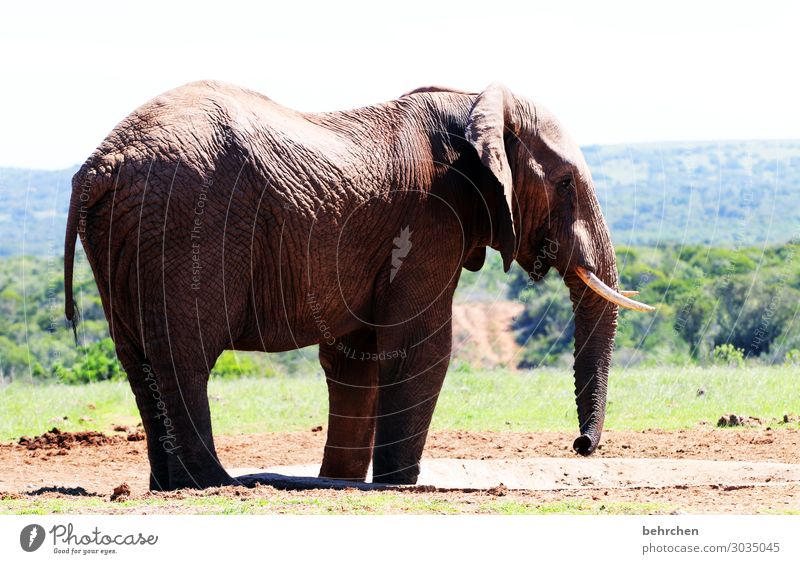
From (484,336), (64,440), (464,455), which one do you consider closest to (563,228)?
(464,455)

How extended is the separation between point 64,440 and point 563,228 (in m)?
6.39

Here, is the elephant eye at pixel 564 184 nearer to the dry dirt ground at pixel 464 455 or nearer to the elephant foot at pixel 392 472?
the dry dirt ground at pixel 464 455

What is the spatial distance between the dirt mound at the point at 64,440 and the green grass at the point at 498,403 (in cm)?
97

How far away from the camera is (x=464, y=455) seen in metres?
13.5

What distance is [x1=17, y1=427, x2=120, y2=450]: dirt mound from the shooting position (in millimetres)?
13734

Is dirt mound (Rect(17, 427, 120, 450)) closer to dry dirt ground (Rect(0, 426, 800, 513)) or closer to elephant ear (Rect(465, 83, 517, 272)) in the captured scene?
dry dirt ground (Rect(0, 426, 800, 513))

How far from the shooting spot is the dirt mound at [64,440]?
45.1 feet

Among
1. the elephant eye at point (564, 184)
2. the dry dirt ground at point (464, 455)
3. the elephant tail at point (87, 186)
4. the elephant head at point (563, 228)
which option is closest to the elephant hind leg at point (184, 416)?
the dry dirt ground at point (464, 455)

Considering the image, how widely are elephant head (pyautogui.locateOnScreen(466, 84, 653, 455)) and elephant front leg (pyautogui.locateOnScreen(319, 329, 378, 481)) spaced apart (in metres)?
1.61

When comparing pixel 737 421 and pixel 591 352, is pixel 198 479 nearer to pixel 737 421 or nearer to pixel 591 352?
pixel 591 352

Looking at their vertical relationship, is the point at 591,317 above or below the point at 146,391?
above

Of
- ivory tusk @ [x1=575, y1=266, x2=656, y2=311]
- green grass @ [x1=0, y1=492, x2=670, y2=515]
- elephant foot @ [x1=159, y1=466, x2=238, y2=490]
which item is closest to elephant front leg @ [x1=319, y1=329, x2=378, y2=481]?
ivory tusk @ [x1=575, y1=266, x2=656, y2=311]

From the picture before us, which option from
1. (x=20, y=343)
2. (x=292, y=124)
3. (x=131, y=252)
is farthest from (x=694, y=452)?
(x=20, y=343)

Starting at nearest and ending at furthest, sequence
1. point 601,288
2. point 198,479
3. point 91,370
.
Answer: point 198,479
point 601,288
point 91,370
